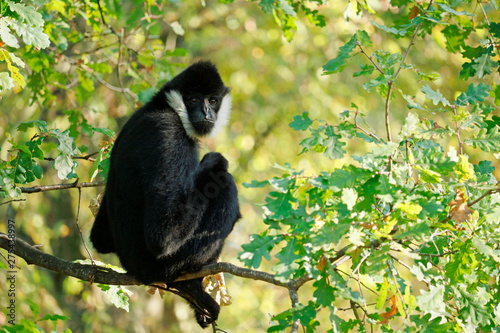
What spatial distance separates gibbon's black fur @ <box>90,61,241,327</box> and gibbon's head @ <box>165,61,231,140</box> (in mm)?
270

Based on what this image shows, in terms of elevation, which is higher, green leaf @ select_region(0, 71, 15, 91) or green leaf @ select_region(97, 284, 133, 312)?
green leaf @ select_region(0, 71, 15, 91)

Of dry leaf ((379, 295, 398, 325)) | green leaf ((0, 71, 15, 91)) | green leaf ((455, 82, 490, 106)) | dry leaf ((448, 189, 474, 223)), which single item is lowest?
dry leaf ((379, 295, 398, 325))

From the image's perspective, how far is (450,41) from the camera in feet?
17.2

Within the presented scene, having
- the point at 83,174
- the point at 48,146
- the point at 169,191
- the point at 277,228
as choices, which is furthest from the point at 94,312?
the point at 277,228

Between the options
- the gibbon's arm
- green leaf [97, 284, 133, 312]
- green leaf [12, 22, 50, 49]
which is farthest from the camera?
green leaf [97, 284, 133, 312]

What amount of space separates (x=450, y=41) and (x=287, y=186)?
3.29 meters

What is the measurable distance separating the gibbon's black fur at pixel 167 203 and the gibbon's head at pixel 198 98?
0.27 m

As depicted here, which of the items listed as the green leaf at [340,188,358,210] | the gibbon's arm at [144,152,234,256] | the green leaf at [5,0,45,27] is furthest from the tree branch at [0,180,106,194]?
the green leaf at [340,188,358,210]

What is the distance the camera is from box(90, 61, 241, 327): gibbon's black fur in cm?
467

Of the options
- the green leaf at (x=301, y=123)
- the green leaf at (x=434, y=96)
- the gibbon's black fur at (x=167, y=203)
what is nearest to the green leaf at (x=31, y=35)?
the gibbon's black fur at (x=167, y=203)

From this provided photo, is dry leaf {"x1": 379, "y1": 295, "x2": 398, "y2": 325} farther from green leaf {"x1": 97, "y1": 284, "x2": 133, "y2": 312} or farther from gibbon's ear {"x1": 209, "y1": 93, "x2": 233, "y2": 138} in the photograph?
gibbon's ear {"x1": 209, "y1": 93, "x2": 233, "y2": 138}

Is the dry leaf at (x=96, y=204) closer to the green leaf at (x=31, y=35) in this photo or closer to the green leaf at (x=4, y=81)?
the green leaf at (x=4, y=81)

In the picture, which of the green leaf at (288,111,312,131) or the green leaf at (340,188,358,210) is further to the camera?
the green leaf at (288,111,312,131)

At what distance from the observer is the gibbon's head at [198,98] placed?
5594mm
